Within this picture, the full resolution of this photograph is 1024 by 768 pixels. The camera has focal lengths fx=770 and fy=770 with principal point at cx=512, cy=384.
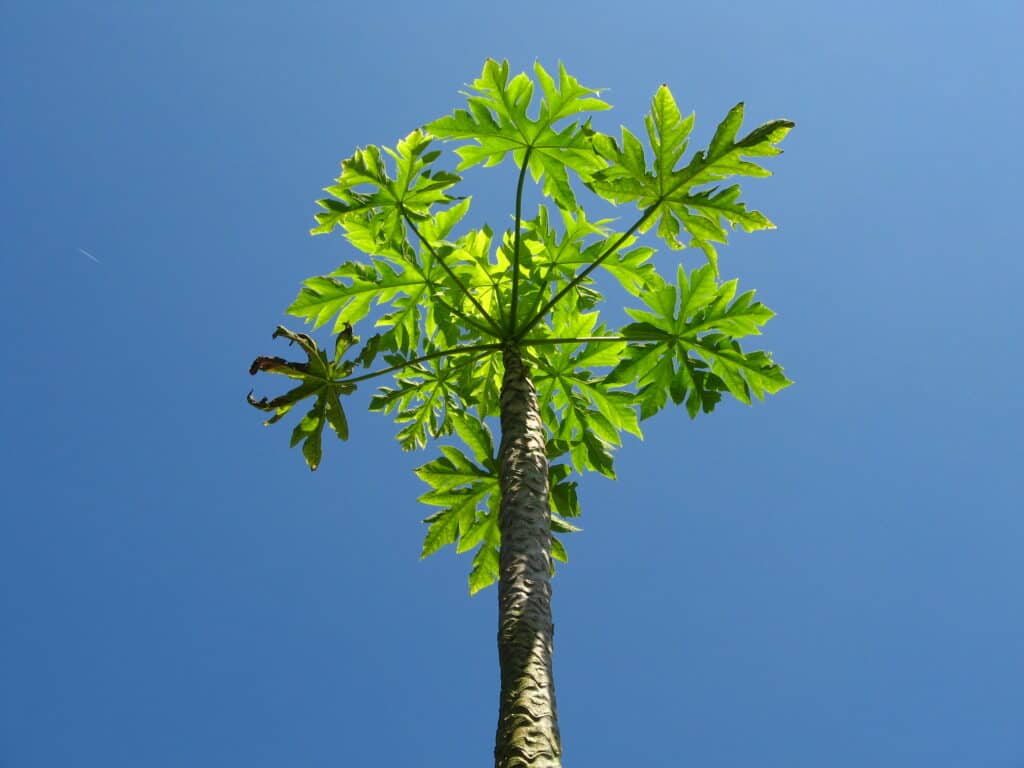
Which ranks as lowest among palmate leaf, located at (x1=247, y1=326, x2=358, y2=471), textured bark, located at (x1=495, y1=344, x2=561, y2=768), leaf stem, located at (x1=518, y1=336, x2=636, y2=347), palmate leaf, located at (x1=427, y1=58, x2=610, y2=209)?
textured bark, located at (x1=495, y1=344, x2=561, y2=768)

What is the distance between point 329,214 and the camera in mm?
5117

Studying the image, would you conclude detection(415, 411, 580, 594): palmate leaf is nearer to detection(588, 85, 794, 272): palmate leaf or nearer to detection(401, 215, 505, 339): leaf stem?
detection(401, 215, 505, 339): leaf stem

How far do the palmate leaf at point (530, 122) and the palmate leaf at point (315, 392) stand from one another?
160 cm

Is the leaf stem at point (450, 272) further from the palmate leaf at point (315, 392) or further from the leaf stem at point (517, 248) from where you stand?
the palmate leaf at point (315, 392)

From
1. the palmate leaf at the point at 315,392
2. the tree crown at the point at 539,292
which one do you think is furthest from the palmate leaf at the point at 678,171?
the palmate leaf at the point at 315,392

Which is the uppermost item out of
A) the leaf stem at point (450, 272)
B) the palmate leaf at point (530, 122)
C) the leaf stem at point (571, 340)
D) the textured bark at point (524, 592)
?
the palmate leaf at point (530, 122)

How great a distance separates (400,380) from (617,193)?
233 centimetres

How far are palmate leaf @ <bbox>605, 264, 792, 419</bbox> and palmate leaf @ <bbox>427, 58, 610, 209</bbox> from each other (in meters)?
0.98

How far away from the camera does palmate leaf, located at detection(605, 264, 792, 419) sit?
5039mm

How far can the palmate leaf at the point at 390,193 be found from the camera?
501 cm

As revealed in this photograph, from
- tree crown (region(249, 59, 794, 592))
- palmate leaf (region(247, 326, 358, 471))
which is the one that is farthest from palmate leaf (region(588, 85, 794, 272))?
palmate leaf (region(247, 326, 358, 471))

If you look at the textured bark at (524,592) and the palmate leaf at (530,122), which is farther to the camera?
the palmate leaf at (530,122)

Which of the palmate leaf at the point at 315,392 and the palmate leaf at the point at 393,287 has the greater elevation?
the palmate leaf at the point at 393,287

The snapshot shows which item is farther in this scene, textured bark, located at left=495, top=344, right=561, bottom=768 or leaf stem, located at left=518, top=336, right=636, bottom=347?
leaf stem, located at left=518, top=336, right=636, bottom=347
